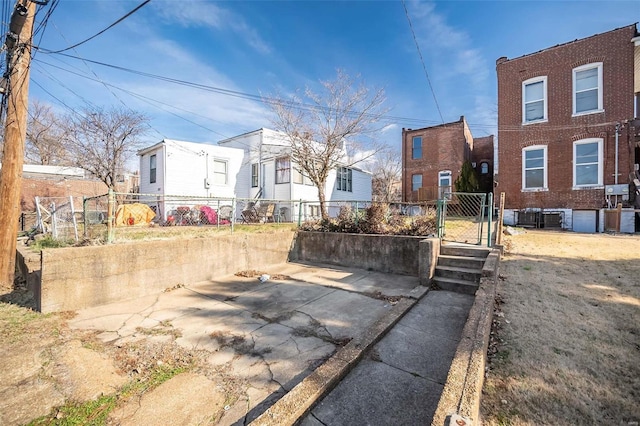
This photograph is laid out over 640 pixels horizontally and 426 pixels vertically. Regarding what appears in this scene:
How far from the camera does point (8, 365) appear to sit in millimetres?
3039

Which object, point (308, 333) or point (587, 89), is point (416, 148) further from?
point (308, 333)

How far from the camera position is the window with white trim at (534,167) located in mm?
13328

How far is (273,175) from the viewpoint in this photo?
15.8m

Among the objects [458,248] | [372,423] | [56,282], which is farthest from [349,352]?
[56,282]

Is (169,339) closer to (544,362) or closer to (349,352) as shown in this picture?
(349,352)

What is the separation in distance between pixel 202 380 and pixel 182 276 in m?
3.78

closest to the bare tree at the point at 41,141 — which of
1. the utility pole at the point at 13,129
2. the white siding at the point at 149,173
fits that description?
the white siding at the point at 149,173

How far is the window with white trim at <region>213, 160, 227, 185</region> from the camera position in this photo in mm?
15785

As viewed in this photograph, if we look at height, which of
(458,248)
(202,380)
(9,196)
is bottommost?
(202,380)

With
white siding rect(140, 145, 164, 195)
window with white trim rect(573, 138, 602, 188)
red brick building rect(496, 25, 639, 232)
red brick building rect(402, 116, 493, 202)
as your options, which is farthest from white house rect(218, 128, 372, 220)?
window with white trim rect(573, 138, 602, 188)

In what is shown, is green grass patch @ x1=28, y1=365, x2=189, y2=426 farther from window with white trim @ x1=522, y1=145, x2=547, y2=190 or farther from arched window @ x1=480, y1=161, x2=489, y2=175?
arched window @ x1=480, y1=161, x2=489, y2=175

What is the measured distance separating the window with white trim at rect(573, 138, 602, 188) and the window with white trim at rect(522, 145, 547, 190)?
1.11 metres

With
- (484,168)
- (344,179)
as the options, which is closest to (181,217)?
(344,179)

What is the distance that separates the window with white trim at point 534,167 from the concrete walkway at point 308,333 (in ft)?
38.1
